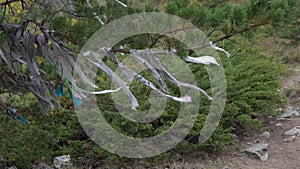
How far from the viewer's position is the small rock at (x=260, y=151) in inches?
156

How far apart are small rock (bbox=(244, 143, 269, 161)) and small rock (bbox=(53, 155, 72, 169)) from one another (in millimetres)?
1707

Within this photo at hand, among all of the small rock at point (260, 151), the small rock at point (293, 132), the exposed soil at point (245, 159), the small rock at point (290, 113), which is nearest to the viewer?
the exposed soil at point (245, 159)

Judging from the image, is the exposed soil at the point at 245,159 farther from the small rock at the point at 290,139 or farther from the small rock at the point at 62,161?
the small rock at the point at 62,161

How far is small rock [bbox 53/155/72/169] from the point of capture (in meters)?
3.82

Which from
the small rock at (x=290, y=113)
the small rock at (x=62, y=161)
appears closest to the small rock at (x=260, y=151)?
the small rock at (x=290, y=113)

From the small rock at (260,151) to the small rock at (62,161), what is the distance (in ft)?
5.60

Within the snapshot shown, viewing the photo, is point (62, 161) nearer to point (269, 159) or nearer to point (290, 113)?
point (269, 159)

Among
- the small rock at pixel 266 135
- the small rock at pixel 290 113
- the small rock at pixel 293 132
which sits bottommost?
the small rock at pixel 290 113

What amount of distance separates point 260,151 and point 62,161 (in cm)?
189

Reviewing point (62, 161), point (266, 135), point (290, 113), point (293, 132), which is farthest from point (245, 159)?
point (62, 161)

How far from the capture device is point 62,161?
385 cm

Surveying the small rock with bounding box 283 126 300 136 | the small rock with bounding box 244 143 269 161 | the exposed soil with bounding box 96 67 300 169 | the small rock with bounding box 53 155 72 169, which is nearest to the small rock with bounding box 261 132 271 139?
the exposed soil with bounding box 96 67 300 169

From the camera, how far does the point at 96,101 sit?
418 centimetres

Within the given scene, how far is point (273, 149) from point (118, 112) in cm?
163
